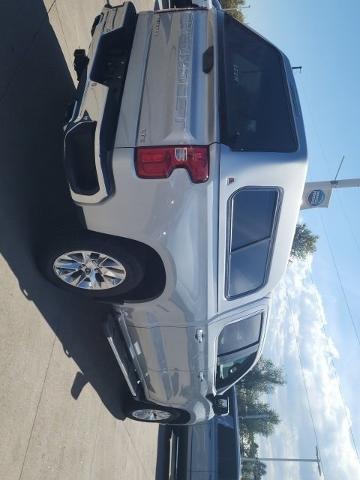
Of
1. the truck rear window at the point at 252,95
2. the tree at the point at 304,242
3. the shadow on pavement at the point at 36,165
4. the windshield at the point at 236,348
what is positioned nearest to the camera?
the truck rear window at the point at 252,95

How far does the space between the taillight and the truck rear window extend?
0.77ft

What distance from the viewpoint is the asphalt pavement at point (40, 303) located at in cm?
338

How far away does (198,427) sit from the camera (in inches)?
355

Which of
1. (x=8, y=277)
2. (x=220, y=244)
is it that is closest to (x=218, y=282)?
(x=220, y=244)

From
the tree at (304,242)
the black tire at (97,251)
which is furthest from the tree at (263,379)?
the black tire at (97,251)

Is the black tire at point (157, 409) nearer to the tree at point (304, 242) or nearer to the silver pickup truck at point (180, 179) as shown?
the silver pickup truck at point (180, 179)

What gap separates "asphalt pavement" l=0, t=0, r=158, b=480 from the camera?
338 centimetres

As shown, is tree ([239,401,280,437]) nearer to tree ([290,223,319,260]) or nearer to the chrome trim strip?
tree ([290,223,319,260])

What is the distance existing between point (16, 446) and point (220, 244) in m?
2.21

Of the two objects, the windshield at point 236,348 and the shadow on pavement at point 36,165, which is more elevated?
the shadow on pavement at point 36,165

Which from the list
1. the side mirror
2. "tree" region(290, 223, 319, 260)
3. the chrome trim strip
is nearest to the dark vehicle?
the side mirror

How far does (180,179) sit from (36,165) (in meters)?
1.69

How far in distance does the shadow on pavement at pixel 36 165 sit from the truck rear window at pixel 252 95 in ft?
Result: 5.95

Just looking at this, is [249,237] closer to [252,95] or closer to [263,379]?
[252,95]
